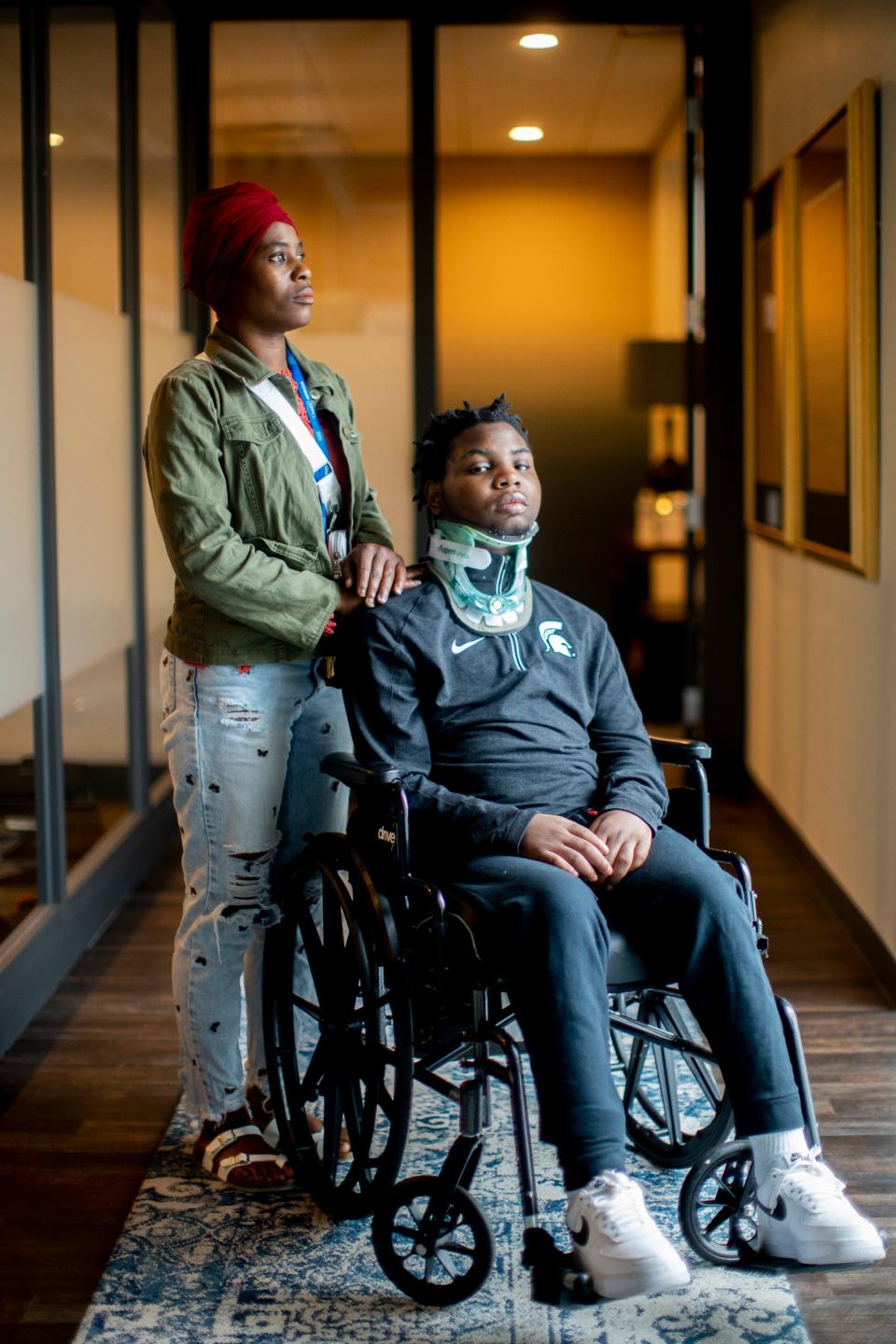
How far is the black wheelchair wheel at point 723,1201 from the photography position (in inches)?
76.2

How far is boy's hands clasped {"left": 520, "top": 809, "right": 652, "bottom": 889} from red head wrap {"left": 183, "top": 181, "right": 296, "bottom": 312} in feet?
3.01

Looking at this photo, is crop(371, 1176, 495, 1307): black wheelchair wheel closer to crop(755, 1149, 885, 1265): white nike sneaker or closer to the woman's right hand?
crop(755, 1149, 885, 1265): white nike sneaker

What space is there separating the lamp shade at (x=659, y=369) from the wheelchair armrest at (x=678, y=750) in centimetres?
310

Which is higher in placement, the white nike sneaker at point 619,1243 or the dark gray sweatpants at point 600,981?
the dark gray sweatpants at point 600,981

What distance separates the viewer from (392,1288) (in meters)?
2.06

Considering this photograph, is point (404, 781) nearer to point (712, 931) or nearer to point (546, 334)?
point (712, 931)

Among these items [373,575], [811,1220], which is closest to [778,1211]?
[811,1220]

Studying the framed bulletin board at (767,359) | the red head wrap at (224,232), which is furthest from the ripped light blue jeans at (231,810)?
the framed bulletin board at (767,359)

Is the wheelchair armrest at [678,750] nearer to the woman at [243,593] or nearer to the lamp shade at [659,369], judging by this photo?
the woman at [243,593]

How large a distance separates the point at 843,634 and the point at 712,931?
183 cm

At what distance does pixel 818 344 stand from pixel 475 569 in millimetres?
1899

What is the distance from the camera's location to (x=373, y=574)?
2244 millimetres

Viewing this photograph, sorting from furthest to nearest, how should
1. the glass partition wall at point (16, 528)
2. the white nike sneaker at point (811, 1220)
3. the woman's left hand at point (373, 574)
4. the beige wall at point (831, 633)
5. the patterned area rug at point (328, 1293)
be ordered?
the beige wall at point (831, 633)
the glass partition wall at point (16, 528)
the woman's left hand at point (373, 574)
the patterned area rug at point (328, 1293)
the white nike sneaker at point (811, 1220)

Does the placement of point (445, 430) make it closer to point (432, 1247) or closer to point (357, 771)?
point (357, 771)
